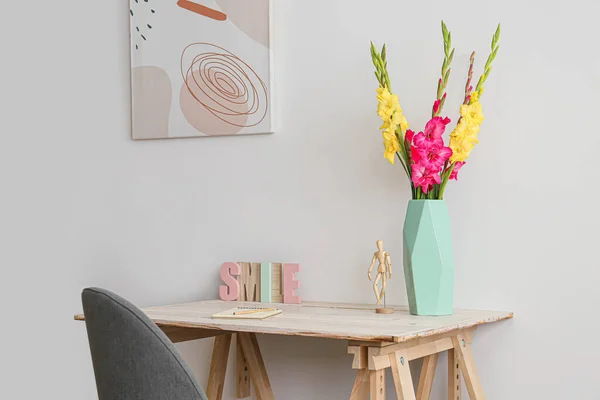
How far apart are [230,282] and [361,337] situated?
2.94 ft

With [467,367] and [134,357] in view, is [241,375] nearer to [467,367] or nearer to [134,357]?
[467,367]

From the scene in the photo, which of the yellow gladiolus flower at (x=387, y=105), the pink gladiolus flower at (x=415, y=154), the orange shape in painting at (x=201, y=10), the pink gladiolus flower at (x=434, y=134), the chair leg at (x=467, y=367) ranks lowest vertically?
the chair leg at (x=467, y=367)

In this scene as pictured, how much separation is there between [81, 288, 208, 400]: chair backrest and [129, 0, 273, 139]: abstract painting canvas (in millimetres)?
1081

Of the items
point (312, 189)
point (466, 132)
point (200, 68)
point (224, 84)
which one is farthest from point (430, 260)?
point (200, 68)

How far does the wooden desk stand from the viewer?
1677mm

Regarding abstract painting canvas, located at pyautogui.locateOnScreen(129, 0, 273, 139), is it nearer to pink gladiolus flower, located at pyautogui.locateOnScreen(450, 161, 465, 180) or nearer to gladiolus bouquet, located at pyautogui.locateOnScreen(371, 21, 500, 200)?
gladiolus bouquet, located at pyautogui.locateOnScreen(371, 21, 500, 200)

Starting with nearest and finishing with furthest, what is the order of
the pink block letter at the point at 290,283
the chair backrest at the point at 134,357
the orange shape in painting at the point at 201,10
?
the chair backrest at the point at 134,357 → the pink block letter at the point at 290,283 → the orange shape in painting at the point at 201,10

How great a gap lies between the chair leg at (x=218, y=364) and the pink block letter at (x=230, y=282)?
4.9 inches

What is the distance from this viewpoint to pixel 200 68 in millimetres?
2578

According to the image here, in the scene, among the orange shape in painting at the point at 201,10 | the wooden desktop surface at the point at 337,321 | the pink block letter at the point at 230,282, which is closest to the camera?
the wooden desktop surface at the point at 337,321

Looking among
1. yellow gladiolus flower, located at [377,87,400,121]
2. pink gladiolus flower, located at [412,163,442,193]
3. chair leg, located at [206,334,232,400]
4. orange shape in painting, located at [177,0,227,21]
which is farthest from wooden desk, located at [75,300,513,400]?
orange shape in painting, located at [177,0,227,21]

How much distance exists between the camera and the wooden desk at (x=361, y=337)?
168 centimetres

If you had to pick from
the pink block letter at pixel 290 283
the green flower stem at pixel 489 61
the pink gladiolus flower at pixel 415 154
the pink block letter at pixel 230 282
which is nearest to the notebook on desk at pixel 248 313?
the pink block letter at pixel 290 283

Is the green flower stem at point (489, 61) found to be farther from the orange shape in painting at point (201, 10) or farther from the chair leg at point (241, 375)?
the chair leg at point (241, 375)
